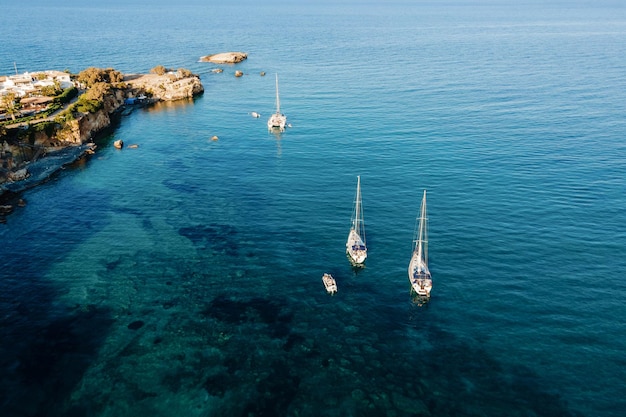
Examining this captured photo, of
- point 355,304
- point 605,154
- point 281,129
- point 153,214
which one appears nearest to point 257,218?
point 153,214

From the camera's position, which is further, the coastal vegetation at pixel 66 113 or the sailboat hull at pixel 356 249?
the coastal vegetation at pixel 66 113

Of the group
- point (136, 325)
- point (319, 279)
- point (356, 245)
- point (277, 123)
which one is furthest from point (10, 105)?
→ point (356, 245)

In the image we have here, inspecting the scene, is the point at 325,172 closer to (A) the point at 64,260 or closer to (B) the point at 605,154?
(A) the point at 64,260

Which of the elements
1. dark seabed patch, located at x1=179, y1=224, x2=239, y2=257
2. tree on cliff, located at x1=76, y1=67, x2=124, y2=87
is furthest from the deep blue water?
tree on cliff, located at x1=76, y1=67, x2=124, y2=87

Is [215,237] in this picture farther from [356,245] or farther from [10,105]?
[10,105]

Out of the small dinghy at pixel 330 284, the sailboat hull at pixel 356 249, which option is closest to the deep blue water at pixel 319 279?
the small dinghy at pixel 330 284

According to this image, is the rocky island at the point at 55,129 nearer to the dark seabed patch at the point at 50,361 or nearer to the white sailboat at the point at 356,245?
the dark seabed patch at the point at 50,361
